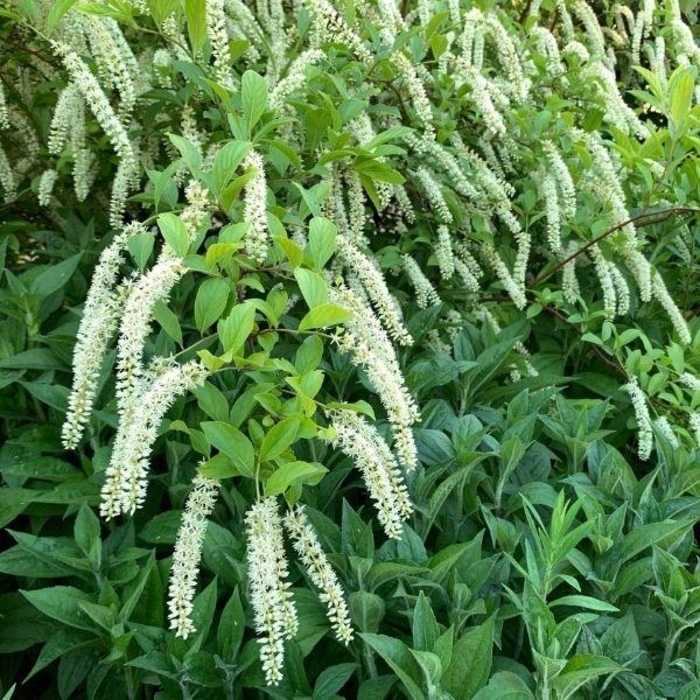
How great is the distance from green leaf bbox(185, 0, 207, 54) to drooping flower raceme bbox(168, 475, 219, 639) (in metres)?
1.29

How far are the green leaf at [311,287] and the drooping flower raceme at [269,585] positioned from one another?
18.1 inches

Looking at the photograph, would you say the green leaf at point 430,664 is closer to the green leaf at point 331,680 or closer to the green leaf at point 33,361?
Result: the green leaf at point 331,680

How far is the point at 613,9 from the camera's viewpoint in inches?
213

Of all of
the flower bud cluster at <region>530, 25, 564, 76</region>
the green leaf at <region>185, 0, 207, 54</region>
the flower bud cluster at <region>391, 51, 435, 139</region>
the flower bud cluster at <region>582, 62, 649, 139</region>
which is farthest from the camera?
the flower bud cluster at <region>530, 25, 564, 76</region>

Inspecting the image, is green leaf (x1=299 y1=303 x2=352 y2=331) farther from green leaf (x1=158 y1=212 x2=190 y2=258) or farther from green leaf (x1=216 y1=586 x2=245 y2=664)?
green leaf (x1=216 y1=586 x2=245 y2=664)

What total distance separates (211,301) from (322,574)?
0.68 metres

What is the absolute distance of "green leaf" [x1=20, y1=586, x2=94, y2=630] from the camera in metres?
1.89

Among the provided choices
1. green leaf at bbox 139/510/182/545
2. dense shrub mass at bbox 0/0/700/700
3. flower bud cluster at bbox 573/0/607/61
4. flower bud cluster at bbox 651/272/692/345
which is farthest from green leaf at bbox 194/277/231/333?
flower bud cluster at bbox 573/0/607/61

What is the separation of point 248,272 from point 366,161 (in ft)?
1.97

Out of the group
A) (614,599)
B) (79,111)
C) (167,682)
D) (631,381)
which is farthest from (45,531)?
(631,381)

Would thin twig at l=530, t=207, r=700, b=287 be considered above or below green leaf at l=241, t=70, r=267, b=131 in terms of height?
below

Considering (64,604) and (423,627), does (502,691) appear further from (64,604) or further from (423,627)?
(64,604)

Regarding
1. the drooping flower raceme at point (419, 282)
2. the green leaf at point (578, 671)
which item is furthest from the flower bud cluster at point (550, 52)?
the green leaf at point (578, 671)

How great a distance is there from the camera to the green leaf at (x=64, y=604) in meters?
1.89
